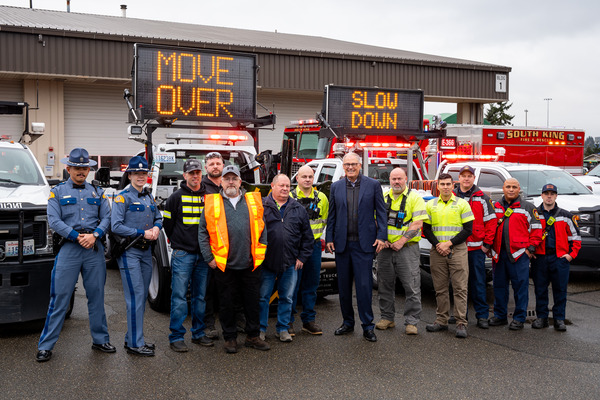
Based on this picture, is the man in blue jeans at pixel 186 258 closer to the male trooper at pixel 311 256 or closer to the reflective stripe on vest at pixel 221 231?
the reflective stripe on vest at pixel 221 231

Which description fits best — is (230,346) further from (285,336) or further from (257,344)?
(285,336)

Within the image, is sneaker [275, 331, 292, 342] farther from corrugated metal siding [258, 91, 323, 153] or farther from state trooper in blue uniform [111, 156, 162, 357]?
corrugated metal siding [258, 91, 323, 153]

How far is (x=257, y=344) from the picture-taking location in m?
6.29

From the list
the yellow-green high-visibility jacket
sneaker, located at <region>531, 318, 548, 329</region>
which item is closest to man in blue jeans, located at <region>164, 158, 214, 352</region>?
the yellow-green high-visibility jacket

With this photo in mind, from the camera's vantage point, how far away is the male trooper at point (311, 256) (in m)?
6.90

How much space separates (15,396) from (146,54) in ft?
17.8

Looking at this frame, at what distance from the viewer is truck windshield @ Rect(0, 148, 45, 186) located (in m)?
7.42

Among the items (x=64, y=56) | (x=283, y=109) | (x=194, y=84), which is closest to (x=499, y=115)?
(x=283, y=109)

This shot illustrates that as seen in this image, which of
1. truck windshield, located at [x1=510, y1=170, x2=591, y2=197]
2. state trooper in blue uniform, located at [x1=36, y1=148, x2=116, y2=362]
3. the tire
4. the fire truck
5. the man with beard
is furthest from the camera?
the fire truck

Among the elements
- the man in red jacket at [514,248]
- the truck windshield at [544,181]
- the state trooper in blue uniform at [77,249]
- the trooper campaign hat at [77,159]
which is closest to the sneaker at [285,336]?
the state trooper in blue uniform at [77,249]

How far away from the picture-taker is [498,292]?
24.2 ft

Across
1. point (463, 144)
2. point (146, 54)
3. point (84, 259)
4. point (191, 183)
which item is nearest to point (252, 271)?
point (191, 183)

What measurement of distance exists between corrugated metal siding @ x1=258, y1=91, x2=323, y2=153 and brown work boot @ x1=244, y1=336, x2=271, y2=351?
17407 millimetres

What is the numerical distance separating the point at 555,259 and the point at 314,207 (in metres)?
2.94
